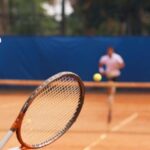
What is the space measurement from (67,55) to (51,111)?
1102cm

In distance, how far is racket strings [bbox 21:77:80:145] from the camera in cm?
386

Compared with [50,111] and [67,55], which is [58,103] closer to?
[50,111]

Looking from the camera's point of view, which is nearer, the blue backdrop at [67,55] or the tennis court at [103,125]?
the tennis court at [103,125]

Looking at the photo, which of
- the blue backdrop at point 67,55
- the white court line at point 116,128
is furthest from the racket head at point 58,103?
the blue backdrop at point 67,55

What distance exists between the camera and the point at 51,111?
4160mm

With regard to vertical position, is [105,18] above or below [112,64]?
below

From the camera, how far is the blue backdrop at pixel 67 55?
1493cm

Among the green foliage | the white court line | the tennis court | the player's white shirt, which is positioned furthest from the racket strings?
the green foliage

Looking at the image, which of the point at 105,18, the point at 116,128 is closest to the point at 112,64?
the point at 116,128

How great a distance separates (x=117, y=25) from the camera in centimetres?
2450

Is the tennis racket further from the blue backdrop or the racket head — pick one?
the blue backdrop

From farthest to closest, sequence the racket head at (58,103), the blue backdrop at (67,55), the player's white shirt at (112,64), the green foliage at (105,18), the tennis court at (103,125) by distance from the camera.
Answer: the green foliage at (105,18) → the blue backdrop at (67,55) → the player's white shirt at (112,64) → the tennis court at (103,125) → the racket head at (58,103)

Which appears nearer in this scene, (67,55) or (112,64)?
(112,64)

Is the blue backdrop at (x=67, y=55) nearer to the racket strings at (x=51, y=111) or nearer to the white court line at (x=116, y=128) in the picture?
the white court line at (x=116, y=128)
